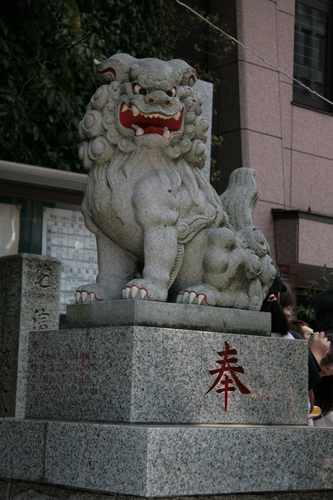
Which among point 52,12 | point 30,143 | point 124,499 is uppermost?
point 52,12

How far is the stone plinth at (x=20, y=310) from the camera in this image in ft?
20.9

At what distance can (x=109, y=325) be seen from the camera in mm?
3932

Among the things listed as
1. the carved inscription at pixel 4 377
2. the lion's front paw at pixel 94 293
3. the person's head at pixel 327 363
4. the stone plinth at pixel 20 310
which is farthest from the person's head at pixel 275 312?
the carved inscription at pixel 4 377

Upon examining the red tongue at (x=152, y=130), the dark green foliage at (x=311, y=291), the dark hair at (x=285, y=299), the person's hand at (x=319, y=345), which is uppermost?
the red tongue at (x=152, y=130)

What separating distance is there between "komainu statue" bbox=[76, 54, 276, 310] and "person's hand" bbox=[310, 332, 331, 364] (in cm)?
70

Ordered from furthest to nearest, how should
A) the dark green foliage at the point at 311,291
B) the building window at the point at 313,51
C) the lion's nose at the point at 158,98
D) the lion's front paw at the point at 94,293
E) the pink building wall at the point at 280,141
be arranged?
the building window at the point at 313,51 → the pink building wall at the point at 280,141 → the dark green foliage at the point at 311,291 → the lion's front paw at the point at 94,293 → the lion's nose at the point at 158,98

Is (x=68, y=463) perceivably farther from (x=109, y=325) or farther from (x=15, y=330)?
(x=15, y=330)

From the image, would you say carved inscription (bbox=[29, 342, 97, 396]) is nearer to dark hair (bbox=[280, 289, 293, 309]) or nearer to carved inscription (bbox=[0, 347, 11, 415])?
dark hair (bbox=[280, 289, 293, 309])

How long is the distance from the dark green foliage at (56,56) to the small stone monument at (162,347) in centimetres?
331

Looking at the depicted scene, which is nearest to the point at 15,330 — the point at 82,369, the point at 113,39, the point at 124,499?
the point at 82,369

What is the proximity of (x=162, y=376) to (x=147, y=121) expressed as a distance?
1.26m

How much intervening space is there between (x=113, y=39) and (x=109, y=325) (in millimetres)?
6012

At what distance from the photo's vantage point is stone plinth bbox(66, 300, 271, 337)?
3814 mm

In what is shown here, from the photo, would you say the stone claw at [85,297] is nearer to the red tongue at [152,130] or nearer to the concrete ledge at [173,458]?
the concrete ledge at [173,458]
